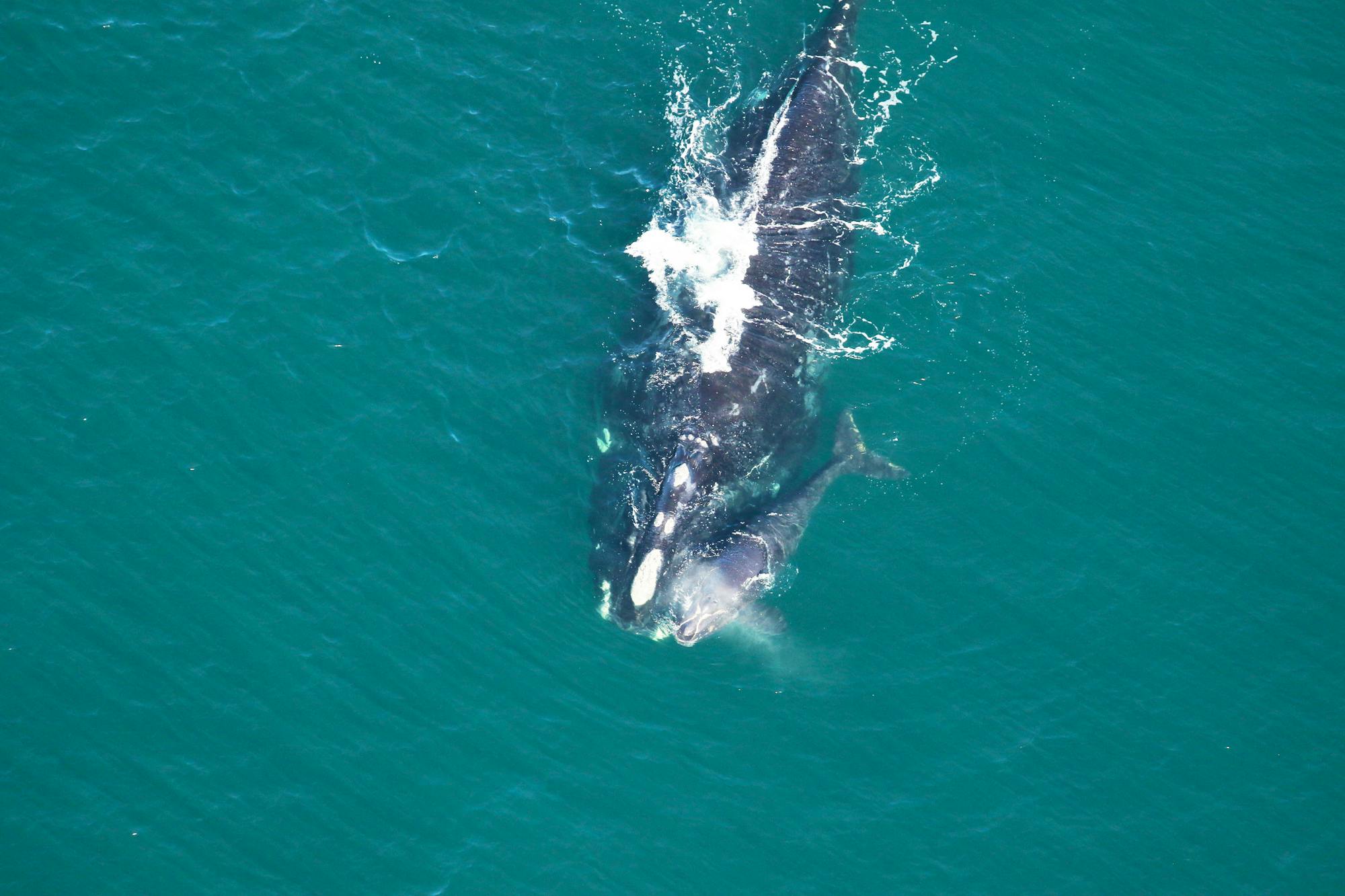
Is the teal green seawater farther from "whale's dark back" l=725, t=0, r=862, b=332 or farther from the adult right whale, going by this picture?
"whale's dark back" l=725, t=0, r=862, b=332

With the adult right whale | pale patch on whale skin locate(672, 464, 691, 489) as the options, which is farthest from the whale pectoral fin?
pale patch on whale skin locate(672, 464, 691, 489)

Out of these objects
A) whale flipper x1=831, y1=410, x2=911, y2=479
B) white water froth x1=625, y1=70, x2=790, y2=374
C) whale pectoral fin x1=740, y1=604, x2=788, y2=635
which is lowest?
whale pectoral fin x1=740, y1=604, x2=788, y2=635

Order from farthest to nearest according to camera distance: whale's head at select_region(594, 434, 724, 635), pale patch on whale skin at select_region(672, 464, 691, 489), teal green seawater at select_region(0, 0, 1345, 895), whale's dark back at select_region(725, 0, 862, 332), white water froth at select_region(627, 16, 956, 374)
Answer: whale's dark back at select_region(725, 0, 862, 332), white water froth at select_region(627, 16, 956, 374), pale patch on whale skin at select_region(672, 464, 691, 489), whale's head at select_region(594, 434, 724, 635), teal green seawater at select_region(0, 0, 1345, 895)

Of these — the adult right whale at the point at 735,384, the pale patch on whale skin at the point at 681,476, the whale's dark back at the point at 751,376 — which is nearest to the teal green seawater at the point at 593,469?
the adult right whale at the point at 735,384

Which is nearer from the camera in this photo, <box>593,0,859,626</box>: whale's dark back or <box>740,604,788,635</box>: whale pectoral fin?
<box>740,604,788,635</box>: whale pectoral fin

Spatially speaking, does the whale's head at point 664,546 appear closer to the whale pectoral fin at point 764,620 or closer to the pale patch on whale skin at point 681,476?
the pale patch on whale skin at point 681,476

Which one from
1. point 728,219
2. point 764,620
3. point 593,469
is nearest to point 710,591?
point 764,620
